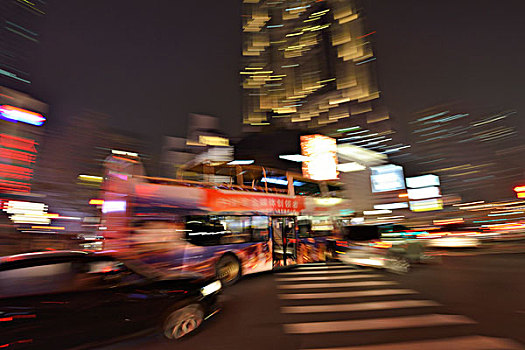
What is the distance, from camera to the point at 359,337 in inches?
160

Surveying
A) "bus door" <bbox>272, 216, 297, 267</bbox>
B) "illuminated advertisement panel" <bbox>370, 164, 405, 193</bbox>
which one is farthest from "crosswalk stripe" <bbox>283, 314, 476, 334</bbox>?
"illuminated advertisement panel" <bbox>370, 164, 405, 193</bbox>

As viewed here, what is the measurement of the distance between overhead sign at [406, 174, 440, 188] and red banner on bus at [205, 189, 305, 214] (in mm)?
51314

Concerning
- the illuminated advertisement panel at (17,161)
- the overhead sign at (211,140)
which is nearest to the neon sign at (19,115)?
the illuminated advertisement panel at (17,161)

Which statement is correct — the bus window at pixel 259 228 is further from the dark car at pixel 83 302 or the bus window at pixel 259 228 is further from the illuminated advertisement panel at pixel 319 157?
the illuminated advertisement panel at pixel 319 157

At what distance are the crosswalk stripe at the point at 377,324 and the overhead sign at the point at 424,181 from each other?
182 ft

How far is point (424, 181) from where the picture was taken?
52.7m

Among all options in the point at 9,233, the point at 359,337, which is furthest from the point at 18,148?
the point at 359,337

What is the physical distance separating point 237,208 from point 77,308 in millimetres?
5733

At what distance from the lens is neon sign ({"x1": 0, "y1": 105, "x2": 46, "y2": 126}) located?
22.7m

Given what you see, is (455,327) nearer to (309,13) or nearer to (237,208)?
(237,208)

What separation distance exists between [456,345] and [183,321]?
3.88 meters

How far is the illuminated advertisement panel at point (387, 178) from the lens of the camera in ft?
156

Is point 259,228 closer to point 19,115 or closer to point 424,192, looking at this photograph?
point 19,115

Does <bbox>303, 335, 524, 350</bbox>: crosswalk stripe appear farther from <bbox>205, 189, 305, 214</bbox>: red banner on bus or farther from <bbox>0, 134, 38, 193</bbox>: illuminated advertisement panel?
<bbox>0, 134, 38, 193</bbox>: illuminated advertisement panel
